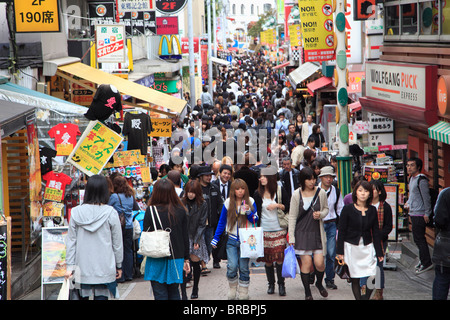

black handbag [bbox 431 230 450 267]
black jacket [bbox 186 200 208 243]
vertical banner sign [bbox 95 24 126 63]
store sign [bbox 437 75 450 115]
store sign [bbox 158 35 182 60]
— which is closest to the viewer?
black handbag [bbox 431 230 450 267]

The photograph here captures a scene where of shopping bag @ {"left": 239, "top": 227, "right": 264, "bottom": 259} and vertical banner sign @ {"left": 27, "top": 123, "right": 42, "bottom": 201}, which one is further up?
vertical banner sign @ {"left": 27, "top": 123, "right": 42, "bottom": 201}

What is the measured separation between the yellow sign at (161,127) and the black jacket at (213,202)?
5.41 meters

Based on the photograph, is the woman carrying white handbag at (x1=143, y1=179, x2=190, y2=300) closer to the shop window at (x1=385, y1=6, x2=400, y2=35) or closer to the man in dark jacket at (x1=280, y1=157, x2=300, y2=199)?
the man in dark jacket at (x1=280, y1=157, x2=300, y2=199)

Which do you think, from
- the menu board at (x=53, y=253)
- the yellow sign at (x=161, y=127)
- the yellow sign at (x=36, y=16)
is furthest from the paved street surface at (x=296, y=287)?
the yellow sign at (x=161, y=127)

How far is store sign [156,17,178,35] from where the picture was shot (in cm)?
2727

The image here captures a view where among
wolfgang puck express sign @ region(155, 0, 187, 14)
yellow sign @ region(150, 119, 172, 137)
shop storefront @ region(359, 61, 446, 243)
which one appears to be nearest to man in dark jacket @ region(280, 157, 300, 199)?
shop storefront @ region(359, 61, 446, 243)

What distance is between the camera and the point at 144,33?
973 inches

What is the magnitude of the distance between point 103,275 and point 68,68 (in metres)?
9.66

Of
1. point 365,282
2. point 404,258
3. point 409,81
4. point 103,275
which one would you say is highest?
point 409,81

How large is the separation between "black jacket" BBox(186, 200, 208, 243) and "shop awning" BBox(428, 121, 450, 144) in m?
3.59

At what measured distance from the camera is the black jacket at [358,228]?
778 centimetres

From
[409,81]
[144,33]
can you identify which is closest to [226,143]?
[409,81]

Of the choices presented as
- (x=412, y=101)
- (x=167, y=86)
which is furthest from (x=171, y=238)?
(x=167, y=86)
